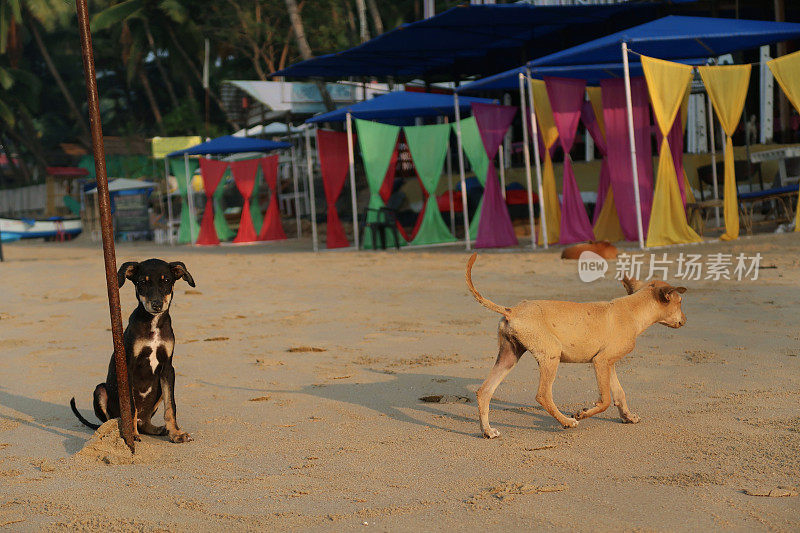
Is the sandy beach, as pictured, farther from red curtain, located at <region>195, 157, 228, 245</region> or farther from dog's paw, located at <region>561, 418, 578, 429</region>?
red curtain, located at <region>195, 157, 228, 245</region>

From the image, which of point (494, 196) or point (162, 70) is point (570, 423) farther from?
point (162, 70)

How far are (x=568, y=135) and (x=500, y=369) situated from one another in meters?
9.42

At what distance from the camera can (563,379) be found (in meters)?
4.96

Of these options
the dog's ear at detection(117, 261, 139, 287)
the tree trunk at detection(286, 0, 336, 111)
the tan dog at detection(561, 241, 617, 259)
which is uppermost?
the tree trunk at detection(286, 0, 336, 111)

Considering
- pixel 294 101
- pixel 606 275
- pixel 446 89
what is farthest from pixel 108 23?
pixel 606 275

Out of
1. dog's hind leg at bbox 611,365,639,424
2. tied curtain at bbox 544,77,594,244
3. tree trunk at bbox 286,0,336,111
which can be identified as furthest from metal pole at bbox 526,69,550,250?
tree trunk at bbox 286,0,336,111

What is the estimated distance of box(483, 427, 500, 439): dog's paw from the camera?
3783mm

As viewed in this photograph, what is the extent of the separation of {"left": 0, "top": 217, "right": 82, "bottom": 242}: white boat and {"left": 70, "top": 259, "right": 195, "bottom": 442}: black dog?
3111 centimetres

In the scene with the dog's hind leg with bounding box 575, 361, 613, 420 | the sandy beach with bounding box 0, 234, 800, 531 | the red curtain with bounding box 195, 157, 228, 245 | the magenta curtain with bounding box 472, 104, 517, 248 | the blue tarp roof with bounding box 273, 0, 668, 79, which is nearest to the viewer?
the sandy beach with bounding box 0, 234, 800, 531

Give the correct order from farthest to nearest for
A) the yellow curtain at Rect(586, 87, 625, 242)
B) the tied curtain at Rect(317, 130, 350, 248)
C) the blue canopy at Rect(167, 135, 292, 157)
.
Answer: the blue canopy at Rect(167, 135, 292, 157), the tied curtain at Rect(317, 130, 350, 248), the yellow curtain at Rect(586, 87, 625, 242)

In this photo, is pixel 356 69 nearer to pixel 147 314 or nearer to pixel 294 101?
pixel 294 101

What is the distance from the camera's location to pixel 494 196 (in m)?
14.1

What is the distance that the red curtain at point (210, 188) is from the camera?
2102 cm

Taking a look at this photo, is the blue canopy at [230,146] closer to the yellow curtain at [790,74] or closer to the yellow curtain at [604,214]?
the yellow curtain at [604,214]
